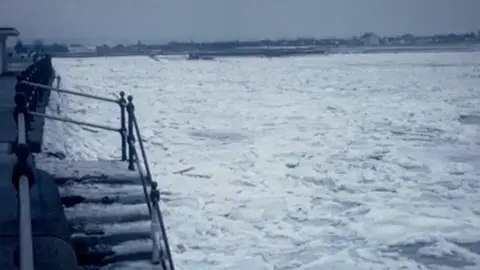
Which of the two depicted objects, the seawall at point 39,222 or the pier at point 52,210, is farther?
the seawall at point 39,222

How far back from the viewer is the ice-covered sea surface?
265 inches

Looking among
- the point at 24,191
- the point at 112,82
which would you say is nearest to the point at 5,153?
Result: the point at 24,191

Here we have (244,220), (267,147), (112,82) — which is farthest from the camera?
(112,82)

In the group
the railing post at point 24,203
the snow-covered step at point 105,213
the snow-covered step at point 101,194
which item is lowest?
the snow-covered step at point 105,213

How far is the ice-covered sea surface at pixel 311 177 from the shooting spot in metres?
6.73

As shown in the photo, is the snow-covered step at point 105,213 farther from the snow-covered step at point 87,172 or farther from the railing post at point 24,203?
the railing post at point 24,203

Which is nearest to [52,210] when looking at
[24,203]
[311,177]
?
[24,203]

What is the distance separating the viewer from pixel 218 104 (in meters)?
21.5

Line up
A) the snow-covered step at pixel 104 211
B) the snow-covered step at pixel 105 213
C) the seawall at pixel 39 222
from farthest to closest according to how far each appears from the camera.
Answer: the snow-covered step at pixel 105 213 → the snow-covered step at pixel 104 211 → the seawall at pixel 39 222

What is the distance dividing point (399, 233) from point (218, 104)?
14639 millimetres

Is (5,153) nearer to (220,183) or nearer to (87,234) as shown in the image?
(87,234)

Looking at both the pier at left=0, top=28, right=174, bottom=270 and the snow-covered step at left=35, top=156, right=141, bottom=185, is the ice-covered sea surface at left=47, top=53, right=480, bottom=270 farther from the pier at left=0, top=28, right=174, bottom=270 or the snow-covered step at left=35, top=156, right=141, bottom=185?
the pier at left=0, top=28, right=174, bottom=270

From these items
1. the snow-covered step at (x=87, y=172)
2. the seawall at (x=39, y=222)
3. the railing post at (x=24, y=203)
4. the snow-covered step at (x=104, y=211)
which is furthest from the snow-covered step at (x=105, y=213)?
the railing post at (x=24, y=203)

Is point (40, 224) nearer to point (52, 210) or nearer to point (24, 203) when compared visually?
point (52, 210)
